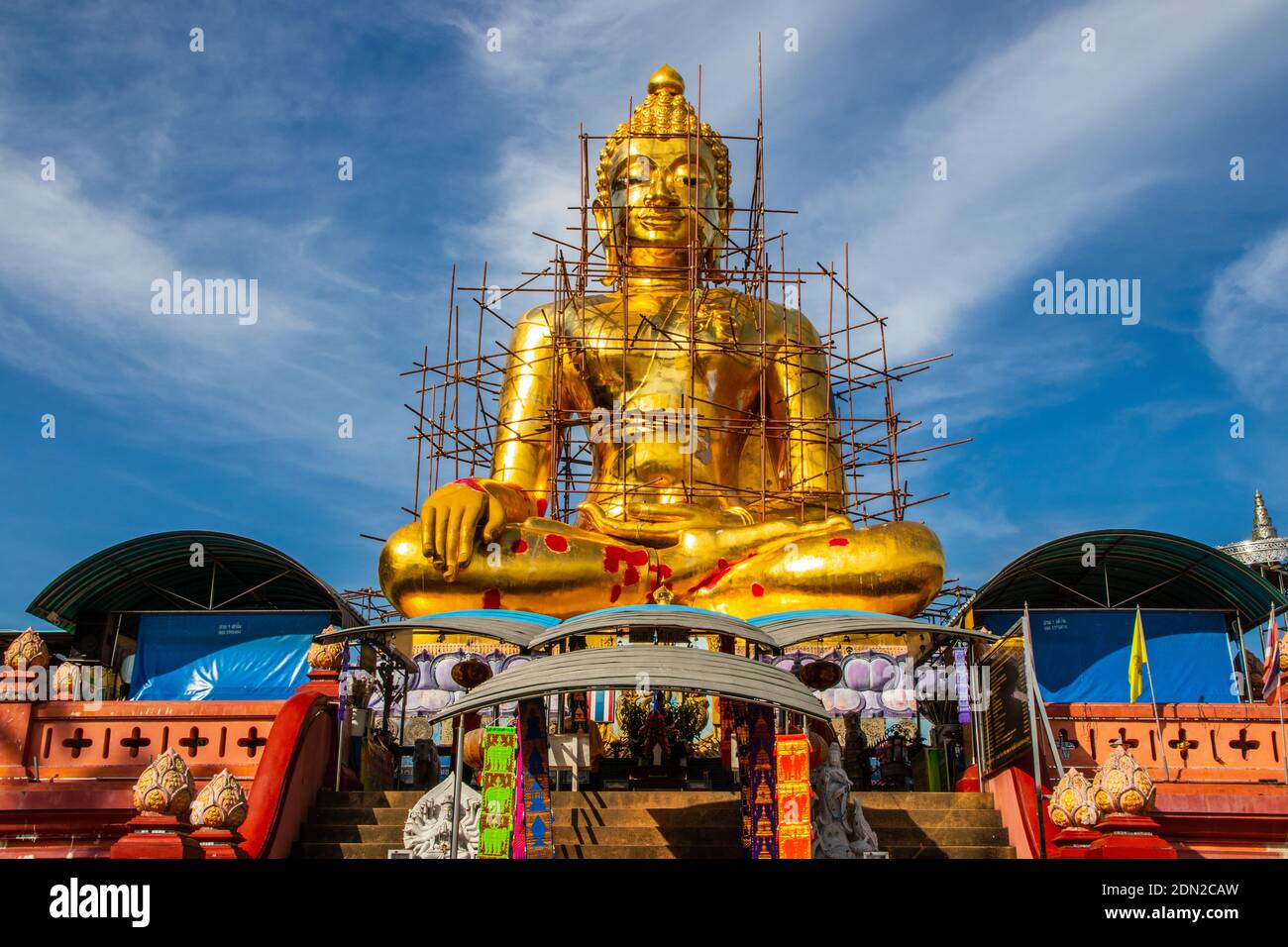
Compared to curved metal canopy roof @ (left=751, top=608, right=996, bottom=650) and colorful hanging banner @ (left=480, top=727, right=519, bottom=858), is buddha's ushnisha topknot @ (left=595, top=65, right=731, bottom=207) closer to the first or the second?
curved metal canopy roof @ (left=751, top=608, right=996, bottom=650)

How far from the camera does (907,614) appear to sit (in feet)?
49.4

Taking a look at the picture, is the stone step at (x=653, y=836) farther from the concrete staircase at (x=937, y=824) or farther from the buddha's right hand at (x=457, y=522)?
the buddha's right hand at (x=457, y=522)

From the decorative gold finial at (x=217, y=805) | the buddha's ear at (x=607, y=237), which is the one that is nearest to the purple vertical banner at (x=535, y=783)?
the decorative gold finial at (x=217, y=805)

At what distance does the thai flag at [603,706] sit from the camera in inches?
556

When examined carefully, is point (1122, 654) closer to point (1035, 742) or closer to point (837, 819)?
point (1035, 742)

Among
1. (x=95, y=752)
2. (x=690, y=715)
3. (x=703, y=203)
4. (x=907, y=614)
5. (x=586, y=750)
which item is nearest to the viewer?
(x=95, y=752)

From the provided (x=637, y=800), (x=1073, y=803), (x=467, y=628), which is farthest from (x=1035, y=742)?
(x=467, y=628)

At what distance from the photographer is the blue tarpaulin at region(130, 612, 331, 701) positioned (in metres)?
18.9

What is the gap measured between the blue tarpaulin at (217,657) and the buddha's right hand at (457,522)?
16.0 ft

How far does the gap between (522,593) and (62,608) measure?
23.2ft

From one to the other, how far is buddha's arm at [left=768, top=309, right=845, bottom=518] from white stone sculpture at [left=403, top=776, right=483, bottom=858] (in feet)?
26.2

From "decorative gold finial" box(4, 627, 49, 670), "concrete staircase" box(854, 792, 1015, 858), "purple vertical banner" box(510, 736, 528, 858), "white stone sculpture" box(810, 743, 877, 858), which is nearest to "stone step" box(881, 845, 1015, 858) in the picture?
"concrete staircase" box(854, 792, 1015, 858)
